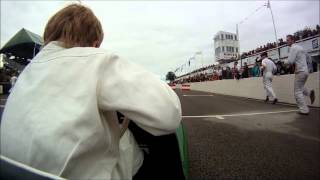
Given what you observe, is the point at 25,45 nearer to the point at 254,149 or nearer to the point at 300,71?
the point at 254,149

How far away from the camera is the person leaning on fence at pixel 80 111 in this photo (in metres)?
1.04

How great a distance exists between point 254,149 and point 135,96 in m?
3.42

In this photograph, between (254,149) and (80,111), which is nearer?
(80,111)

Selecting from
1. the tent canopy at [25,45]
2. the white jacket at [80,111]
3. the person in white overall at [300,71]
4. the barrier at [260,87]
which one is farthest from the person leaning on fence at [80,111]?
the barrier at [260,87]

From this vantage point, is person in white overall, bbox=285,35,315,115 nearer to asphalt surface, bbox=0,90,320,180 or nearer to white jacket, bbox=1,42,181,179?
asphalt surface, bbox=0,90,320,180

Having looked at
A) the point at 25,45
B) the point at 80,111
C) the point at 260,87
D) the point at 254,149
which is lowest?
the point at 254,149

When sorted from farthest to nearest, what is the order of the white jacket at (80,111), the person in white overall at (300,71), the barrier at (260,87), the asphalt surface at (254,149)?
the barrier at (260,87) → the person in white overall at (300,71) → the asphalt surface at (254,149) → the white jacket at (80,111)

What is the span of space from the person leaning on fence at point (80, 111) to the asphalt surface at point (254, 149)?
2072mm

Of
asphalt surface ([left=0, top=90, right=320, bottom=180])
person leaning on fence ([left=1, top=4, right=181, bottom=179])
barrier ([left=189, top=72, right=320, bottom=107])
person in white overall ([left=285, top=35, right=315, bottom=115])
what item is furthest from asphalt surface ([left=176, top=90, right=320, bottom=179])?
barrier ([left=189, top=72, right=320, bottom=107])

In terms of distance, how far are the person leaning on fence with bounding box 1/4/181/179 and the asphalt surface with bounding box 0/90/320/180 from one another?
1.93 metres

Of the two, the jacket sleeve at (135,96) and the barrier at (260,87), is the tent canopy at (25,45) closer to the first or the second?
the jacket sleeve at (135,96)

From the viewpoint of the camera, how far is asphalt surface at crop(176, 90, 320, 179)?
10.6 feet

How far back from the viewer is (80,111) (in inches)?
42.5

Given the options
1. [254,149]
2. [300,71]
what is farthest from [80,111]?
[300,71]
